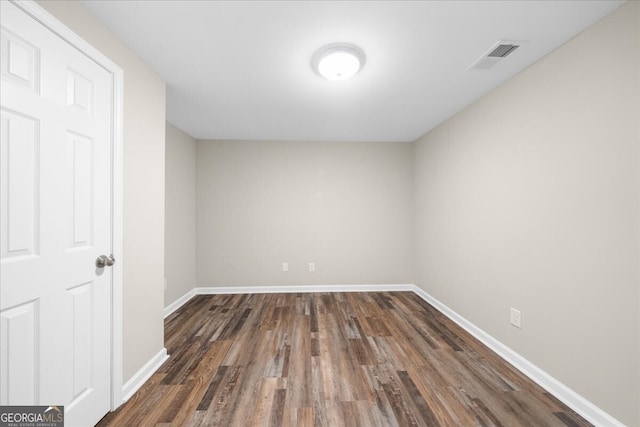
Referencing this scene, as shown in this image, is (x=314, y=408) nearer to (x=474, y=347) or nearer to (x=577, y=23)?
(x=474, y=347)

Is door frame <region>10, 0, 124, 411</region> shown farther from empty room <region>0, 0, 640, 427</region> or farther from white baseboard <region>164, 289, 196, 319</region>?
white baseboard <region>164, 289, 196, 319</region>

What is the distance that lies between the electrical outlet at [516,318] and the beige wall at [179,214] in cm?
366

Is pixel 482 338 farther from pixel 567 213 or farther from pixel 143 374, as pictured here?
pixel 143 374

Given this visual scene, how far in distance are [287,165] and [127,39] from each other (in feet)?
8.36

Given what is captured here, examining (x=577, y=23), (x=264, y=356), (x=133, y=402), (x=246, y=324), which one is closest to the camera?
(x=577, y=23)

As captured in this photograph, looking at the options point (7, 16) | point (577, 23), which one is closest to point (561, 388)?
point (577, 23)

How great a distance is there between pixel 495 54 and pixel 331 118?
1.69m

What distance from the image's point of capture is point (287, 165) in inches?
162

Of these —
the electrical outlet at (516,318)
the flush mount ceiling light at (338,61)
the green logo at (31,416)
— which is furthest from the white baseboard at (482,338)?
the flush mount ceiling light at (338,61)

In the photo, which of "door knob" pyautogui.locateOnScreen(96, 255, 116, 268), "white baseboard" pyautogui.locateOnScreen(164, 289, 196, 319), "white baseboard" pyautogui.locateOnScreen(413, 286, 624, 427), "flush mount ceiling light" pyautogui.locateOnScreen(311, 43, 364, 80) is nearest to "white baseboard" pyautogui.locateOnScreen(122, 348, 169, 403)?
"door knob" pyautogui.locateOnScreen(96, 255, 116, 268)

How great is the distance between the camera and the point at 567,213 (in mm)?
1729

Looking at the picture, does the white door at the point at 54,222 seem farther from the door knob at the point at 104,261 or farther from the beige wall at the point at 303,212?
the beige wall at the point at 303,212

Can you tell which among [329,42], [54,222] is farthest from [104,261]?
[329,42]

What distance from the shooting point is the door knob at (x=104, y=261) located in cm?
153
